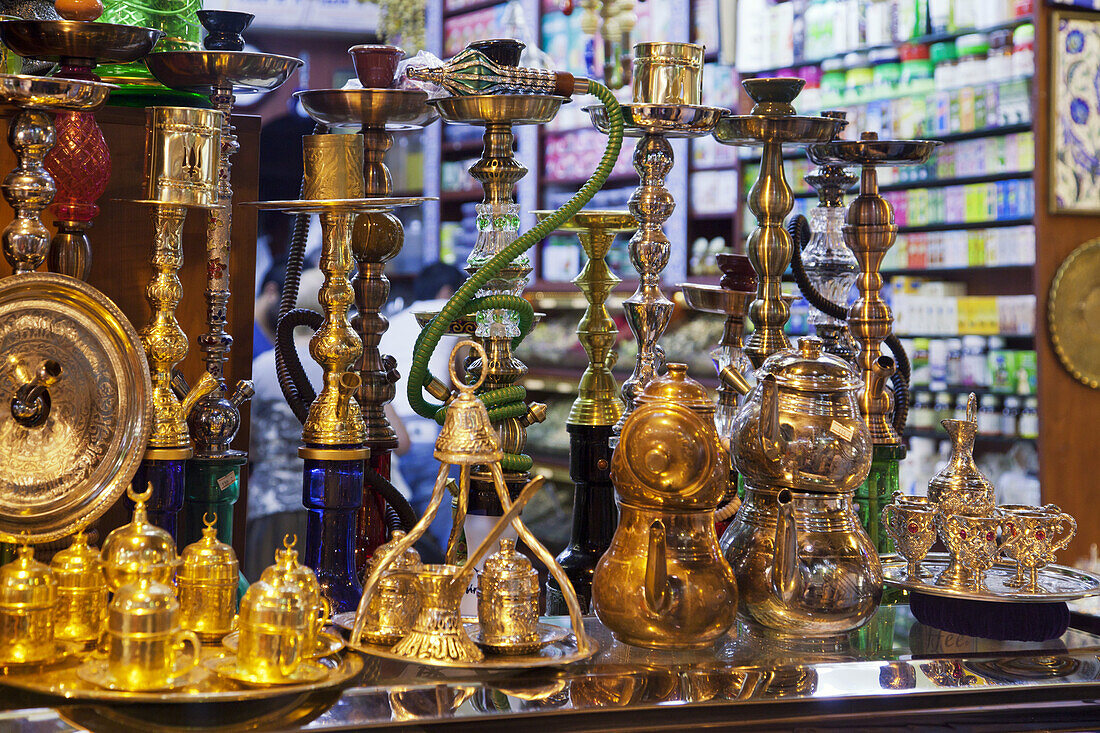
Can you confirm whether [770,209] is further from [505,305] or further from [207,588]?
[207,588]

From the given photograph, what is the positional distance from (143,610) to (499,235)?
0.57 metres

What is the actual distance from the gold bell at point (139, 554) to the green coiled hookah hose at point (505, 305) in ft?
0.98

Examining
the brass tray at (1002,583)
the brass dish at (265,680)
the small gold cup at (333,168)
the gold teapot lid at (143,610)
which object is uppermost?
the small gold cup at (333,168)

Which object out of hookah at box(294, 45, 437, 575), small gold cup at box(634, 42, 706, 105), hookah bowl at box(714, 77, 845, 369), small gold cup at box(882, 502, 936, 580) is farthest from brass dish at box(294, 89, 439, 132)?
small gold cup at box(882, 502, 936, 580)

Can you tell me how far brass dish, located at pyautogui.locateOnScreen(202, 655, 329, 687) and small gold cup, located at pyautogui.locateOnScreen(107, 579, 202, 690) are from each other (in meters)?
0.04

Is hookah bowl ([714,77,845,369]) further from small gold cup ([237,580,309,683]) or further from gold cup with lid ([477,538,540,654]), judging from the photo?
small gold cup ([237,580,309,683])

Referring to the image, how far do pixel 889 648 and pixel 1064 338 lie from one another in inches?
140

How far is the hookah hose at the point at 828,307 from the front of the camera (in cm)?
150

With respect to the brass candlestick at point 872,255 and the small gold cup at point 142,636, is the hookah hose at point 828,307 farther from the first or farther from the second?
the small gold cup at point 142,636

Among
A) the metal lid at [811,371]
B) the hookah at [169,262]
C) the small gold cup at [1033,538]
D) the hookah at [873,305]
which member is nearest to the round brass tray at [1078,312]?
the hookah at [873,305]

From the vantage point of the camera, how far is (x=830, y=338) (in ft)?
4.99

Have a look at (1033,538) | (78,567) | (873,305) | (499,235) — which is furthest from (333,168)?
(1033,538)

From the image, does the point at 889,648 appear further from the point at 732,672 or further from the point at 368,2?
the point at 368,2

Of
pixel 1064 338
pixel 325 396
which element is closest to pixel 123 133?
pixel 325 396
